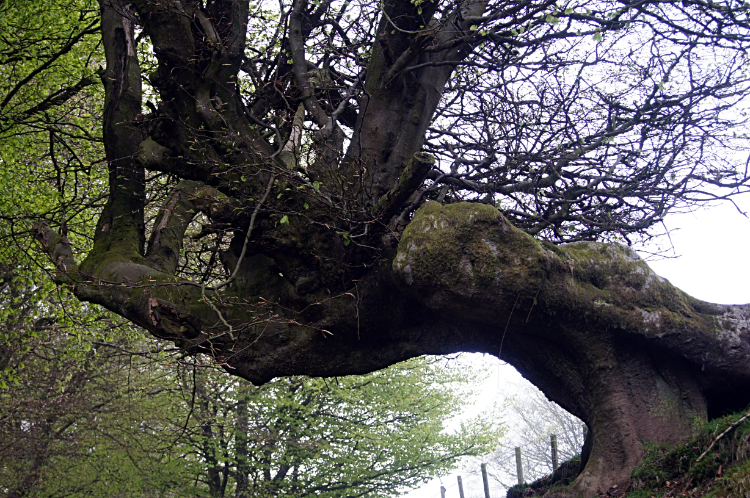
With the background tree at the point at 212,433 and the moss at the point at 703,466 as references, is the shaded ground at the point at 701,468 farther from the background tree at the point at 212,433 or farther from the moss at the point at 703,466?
the background tree at the point at 212,433

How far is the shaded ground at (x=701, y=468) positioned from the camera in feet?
10.6

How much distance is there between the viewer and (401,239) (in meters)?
4.45

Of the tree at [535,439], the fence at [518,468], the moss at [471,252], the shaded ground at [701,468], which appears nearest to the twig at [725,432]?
the shaded ground at [701,468]

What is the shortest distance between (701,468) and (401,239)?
2.83 m

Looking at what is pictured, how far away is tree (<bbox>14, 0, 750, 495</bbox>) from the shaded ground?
24 centimetres

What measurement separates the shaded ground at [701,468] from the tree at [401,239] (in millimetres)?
240

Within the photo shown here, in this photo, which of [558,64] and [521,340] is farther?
[558,64]

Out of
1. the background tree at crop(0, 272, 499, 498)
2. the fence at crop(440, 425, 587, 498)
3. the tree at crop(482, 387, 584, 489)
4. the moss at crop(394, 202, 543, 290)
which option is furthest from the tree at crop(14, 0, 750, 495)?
the tree at crop(482, 387, 584, 489)

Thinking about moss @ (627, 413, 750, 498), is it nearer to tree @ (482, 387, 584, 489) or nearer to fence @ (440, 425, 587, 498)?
fence @ (440, 425, 587, 498)

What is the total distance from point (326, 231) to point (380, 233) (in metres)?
0.51

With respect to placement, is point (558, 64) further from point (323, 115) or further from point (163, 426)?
point (163, 426)

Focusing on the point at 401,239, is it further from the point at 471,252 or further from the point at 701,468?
the point at 701,468

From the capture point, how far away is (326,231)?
482 centimetres

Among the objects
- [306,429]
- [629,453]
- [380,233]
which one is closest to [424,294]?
[380,233]
